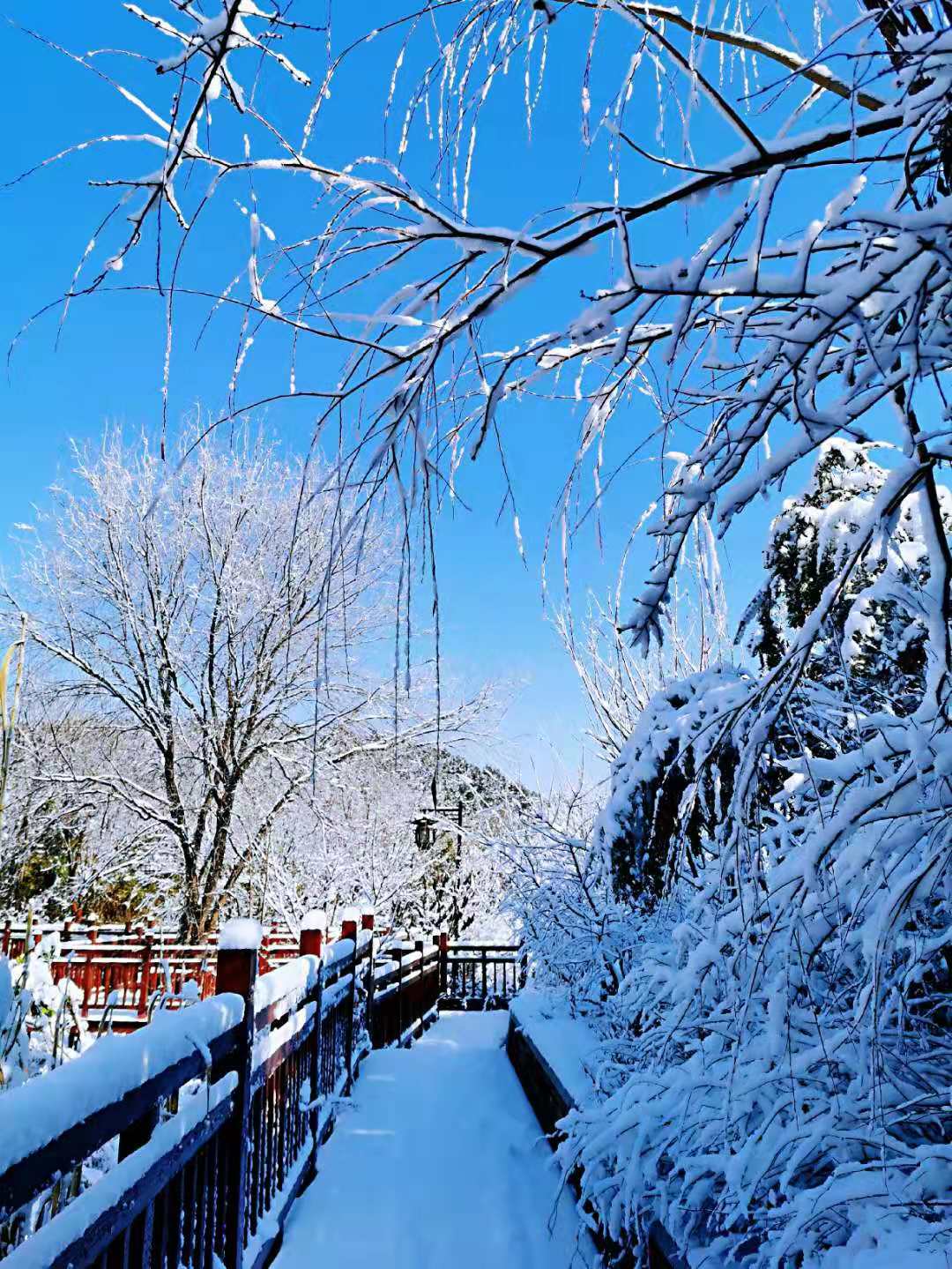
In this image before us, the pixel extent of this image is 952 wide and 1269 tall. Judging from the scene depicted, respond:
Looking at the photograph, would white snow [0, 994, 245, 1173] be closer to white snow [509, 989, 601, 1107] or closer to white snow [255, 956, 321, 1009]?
white snow [255, 956, 321, 1009]

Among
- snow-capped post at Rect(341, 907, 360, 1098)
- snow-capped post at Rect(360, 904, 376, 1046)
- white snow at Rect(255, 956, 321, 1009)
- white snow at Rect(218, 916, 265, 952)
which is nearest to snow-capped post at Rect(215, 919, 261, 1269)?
white snow at Rect(218, 916, 265, 952)

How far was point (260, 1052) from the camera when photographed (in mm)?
3326

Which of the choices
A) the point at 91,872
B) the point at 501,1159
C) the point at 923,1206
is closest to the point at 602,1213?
the point at 923,1206

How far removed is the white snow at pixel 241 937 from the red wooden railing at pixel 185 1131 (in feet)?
0.07

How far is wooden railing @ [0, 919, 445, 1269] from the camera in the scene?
1340 millimetres

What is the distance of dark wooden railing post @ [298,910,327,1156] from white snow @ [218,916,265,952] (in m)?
1.90

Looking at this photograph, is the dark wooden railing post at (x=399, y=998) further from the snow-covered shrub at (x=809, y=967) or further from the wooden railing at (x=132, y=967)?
the snow-covered shrub at (x=809, y=967)

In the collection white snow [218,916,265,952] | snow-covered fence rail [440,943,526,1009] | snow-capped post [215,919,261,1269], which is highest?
white snow [218,916,265,952]

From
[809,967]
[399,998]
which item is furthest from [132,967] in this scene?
[809,967]

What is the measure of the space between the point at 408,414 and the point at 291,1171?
4.09 metres

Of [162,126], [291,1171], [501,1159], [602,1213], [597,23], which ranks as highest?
[597,23]

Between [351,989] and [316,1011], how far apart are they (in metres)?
1.50

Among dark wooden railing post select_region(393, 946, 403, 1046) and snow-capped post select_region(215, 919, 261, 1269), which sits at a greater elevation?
snow-capped post select_region(215, 919, 261, 1269)

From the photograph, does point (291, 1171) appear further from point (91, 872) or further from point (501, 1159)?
point (91, 872)
